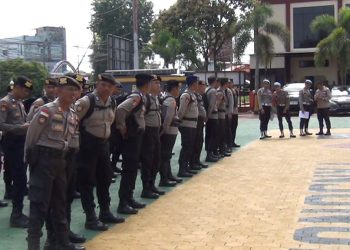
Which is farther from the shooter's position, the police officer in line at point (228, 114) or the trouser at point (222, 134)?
the police officer in line at point (228, 114)

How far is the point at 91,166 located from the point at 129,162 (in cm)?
100

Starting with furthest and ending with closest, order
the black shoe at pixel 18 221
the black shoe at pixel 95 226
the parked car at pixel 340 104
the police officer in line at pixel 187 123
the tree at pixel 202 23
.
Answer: the tree at pixel 202 23
the parked car at pixel 340 104
the police officer in line at pixel 187 123
the black shoe at pixel 18 221
the black shoe at pixel 95 226

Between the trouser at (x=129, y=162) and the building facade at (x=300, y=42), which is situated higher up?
the building facade at (x=300, y=42)

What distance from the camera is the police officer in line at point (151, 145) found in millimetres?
8023

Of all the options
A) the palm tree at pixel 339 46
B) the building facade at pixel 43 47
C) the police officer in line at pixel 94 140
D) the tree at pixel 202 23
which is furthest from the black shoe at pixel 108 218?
the building facade at pixel 43 47

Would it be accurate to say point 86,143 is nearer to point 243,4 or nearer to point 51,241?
point 51,241

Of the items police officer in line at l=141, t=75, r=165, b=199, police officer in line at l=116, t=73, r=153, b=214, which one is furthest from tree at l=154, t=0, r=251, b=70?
police officer in line at l=116, t=73, r=153, b=214

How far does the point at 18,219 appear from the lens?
6766 millimetres

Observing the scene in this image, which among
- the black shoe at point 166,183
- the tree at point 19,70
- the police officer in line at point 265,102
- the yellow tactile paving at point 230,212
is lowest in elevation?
the yellow tactile paving at point 230,212

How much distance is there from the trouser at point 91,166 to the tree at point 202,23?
29884 millimetres

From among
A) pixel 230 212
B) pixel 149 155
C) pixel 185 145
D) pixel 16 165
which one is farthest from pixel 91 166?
pixel 185 145

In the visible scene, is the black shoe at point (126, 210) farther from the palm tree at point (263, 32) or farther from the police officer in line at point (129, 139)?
the palm tree at point (263, 32)

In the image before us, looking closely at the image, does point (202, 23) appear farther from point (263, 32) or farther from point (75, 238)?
point (75, 238)

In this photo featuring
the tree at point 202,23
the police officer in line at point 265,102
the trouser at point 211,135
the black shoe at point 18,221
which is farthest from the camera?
the tree at point 202,23
